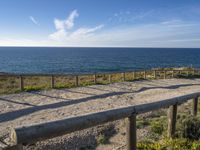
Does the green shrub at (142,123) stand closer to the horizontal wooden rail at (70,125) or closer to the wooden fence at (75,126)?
the wooden fence at (75,126)

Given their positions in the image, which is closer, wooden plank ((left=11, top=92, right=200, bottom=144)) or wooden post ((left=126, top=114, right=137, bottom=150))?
wooden plank ((left=11, top=92, right=200, bottom=144))

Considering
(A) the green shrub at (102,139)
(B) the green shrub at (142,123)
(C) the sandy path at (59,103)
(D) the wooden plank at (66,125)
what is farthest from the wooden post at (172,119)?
(C) the sandy path at (59,103)

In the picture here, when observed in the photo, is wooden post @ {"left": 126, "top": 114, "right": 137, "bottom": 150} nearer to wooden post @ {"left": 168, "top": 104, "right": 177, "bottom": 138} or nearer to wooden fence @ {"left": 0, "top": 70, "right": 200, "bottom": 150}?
wooden fence @ {"left": 0, "top": 70, "right": 200, "bottom": 150}

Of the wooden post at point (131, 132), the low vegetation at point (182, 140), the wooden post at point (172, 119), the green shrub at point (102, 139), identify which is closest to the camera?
the wooden post at point (131, 132)

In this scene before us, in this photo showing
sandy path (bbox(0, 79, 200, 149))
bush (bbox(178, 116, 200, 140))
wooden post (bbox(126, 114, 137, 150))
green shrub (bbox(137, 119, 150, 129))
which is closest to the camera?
wooden post (bbox(126, 114, 137, 150))

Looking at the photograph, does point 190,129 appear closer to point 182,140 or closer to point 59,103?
point 182,140

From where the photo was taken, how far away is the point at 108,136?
7734 mm

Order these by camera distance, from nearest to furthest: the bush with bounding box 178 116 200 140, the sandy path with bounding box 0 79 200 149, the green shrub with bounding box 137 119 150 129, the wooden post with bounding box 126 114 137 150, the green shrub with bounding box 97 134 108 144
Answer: the wooden post with bounding box 126 114 137 150
the bush with bounding box 178 116 200 140
the green shrub with bounding box 97 134 108 144
the green shrub with bounding box 137 119 150 129
the sandy path with bounding box 0 79 200 149

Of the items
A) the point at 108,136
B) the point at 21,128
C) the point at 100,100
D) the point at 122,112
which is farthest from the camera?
the point at 100,100

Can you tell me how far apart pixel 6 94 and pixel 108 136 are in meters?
8.90

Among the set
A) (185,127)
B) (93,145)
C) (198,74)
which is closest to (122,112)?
(185,127)

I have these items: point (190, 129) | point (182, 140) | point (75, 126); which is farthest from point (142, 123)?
point (75, 126)

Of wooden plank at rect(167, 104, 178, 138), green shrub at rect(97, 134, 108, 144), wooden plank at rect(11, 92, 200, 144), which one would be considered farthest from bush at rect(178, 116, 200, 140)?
green shrub at rect(97, 134, 108, 144)

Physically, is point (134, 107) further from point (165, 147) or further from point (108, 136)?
point (108, 136)
